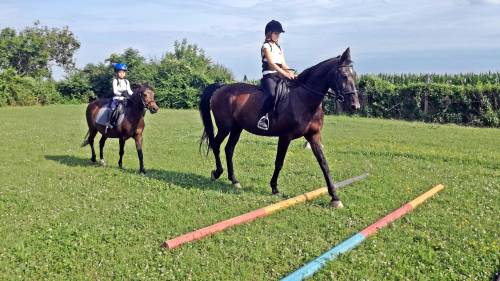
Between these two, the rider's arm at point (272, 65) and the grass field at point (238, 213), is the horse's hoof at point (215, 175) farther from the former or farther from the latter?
the rider's arm at point (272, 65)

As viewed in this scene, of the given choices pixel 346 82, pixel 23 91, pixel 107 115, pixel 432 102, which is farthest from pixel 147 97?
pixel 23 91

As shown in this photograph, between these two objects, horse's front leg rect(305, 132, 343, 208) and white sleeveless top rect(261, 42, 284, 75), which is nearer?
horse's front leg rect(305, 132, 343, 208)

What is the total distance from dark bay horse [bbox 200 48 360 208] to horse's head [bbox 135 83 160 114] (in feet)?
4.97

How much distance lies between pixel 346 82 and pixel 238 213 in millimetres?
3015

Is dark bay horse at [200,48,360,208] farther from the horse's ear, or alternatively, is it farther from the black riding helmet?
the black riding helmet

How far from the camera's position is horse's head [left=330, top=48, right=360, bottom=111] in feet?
26.0

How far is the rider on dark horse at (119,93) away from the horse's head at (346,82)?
6010 mm

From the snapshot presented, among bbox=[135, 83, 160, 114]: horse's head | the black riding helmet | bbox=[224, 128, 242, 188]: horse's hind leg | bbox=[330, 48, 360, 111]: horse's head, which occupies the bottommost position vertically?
bbox=[224, 128, 242, 188]: horse's hind leg

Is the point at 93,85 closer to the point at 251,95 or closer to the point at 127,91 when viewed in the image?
the point at 127,91

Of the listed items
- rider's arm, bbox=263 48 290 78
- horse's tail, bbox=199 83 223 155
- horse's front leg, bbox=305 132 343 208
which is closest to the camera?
horse's front leg, bbox=305 132 343 208

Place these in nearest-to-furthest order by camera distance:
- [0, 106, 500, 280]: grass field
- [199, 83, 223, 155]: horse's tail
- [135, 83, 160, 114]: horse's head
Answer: [0, 106, 500, 280]: grass field, [199, 83, 223, 155]: horse's tail, [135, 83, 160, 114]: horse's head

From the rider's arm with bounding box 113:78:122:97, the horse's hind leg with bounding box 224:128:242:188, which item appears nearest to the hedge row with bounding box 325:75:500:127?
the rider's arm with bounding box 113:78:122:97

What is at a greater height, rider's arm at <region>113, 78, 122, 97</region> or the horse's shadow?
rider's arm at <region>113, 78, 122, 97</region>

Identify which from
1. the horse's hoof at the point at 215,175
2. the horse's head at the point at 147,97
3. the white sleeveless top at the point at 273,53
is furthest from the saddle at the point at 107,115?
the white sleeveless top at the point at 273,53
